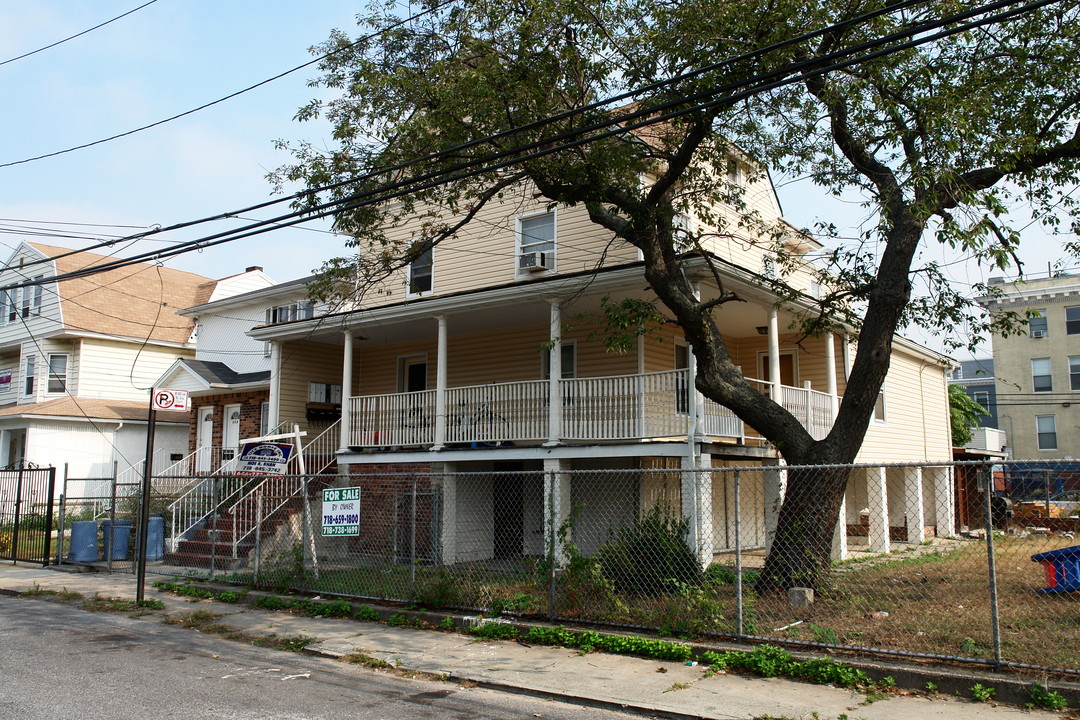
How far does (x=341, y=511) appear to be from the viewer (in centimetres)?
1157

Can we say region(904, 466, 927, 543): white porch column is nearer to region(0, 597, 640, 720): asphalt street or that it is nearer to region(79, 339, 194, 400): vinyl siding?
region(0, 597, 640, 720): asphalt street

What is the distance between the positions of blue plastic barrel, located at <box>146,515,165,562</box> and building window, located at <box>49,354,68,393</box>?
15.5 metres

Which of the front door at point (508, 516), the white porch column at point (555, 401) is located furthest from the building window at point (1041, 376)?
the white porch column at point (555, 401)

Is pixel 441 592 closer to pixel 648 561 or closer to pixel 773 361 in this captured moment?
pixel 648 561

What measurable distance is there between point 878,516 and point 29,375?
28.7m

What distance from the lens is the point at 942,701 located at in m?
6.89

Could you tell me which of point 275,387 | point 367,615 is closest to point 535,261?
point 275,387

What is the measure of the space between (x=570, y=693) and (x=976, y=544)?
16.8 meters

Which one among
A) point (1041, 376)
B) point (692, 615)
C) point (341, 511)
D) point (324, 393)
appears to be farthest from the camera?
point (1041, 376)

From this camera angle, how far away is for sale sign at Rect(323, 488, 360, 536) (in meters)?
11.4

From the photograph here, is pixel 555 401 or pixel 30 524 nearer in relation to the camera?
pixel 555 401

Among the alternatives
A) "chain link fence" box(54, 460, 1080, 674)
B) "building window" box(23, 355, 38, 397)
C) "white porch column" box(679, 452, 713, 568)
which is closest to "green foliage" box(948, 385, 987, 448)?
"chain link fence" box(54, 460, 1080, 674)

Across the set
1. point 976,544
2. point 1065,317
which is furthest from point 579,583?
point 1065,317

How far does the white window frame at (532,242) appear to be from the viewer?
18.3 metres
